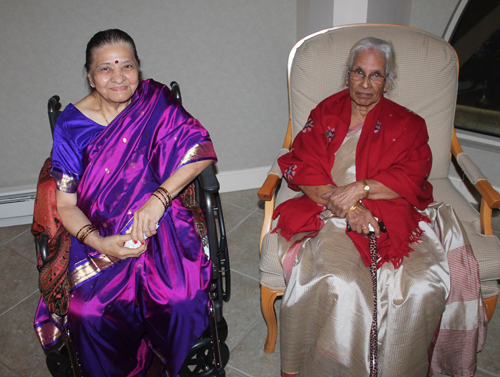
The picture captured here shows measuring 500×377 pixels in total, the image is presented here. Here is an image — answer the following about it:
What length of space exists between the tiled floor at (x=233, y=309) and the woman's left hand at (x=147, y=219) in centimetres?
75

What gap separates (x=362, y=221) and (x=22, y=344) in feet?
5.56

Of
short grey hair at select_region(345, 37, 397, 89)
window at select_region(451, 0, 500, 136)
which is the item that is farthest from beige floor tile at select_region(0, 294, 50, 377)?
window at select_region(451, 0, 500, 136)

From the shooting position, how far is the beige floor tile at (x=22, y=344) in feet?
6.16

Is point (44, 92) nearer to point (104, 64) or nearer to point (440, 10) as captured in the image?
point (104, 64)

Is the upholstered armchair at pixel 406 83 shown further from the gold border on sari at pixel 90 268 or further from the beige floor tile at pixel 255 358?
the gold border on sari at pixel 90 268

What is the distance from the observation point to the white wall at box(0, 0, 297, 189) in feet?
7.90

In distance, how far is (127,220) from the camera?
161cm

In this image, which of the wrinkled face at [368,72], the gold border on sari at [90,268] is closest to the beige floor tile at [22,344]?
the gold border on sari at [90,268]

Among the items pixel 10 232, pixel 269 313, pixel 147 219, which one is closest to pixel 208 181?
pixel 147 219

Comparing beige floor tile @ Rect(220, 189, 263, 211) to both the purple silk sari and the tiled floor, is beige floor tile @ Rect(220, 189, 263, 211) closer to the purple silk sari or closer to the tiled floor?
the tiled floor

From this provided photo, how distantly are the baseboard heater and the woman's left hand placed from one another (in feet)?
5.19

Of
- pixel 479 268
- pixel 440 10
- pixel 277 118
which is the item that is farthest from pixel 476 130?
pixel 479 268

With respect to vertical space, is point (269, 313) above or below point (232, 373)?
above

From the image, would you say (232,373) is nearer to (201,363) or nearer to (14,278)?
(201,363)
